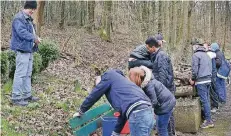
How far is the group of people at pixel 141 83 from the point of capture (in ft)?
17.0

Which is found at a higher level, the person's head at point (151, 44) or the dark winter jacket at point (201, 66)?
the person's head at point (151, 44)

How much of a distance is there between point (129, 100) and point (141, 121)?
317 millimetres

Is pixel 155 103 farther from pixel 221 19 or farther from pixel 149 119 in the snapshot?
pixel 221 19

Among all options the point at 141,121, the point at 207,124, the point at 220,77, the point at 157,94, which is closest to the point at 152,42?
the point at 157,94

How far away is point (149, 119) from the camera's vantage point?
17.1ft

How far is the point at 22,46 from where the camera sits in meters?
7.61

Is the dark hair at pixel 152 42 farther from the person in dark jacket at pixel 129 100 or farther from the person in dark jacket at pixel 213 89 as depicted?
the person in dark jacket at pixel 213 89

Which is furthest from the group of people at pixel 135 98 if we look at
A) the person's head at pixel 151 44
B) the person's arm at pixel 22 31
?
the person's arm at pixel 22 31

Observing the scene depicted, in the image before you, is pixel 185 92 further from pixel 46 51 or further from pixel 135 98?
pixel 135 98

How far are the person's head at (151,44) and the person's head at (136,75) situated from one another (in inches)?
63.1

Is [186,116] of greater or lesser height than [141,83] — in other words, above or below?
below

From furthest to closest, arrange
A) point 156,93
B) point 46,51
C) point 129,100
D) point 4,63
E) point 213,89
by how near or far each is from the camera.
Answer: point 213,89, point 46,51, point 4,63, point 156,93, point 129,100

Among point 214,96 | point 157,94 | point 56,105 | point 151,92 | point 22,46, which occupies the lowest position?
point 214,96

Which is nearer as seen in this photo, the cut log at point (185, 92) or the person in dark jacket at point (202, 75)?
the person in dark jacket at point (202, 75)
